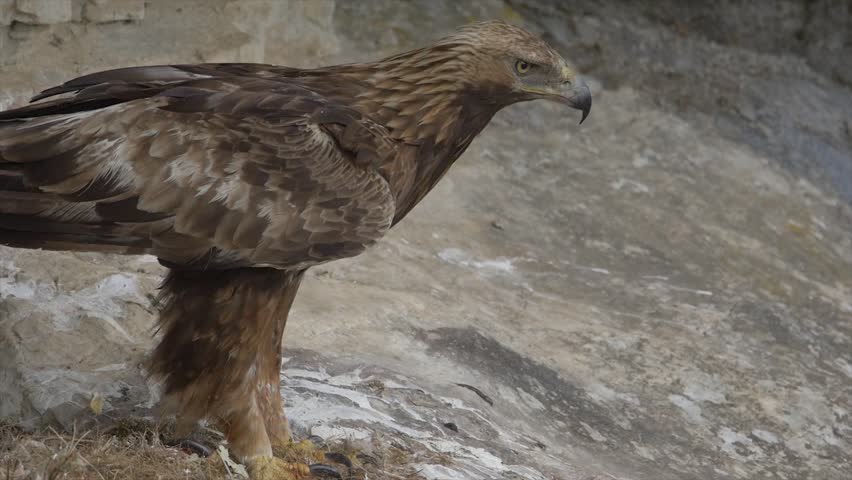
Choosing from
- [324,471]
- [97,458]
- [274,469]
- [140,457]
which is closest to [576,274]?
[324,471]

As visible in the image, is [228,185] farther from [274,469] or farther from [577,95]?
[577,95]

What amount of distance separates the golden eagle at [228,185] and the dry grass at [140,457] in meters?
0.15

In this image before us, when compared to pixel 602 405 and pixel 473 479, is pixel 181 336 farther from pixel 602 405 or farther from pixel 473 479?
pixel 602 405

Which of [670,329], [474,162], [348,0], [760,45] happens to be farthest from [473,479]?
[760,45]

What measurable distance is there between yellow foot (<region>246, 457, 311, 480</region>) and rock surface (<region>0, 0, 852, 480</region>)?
0.30 meters

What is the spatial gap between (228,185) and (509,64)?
1.21 m

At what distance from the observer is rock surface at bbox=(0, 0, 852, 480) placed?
193 inches

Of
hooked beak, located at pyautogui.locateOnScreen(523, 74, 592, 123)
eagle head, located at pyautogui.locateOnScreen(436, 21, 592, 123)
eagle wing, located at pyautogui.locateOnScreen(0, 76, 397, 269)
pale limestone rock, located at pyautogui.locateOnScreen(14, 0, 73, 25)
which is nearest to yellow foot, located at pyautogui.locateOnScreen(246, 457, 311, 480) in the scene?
eagle wing, located at pyautogui.locateOnScreen(0, 76, 397, 269)

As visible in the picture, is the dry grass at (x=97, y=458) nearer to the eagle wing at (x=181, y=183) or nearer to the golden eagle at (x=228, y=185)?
the golden eagle at (x=228, y=185)

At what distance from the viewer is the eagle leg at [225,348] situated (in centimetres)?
416

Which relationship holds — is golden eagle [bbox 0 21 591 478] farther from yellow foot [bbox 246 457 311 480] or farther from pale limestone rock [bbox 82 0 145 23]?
pale limestone rock [bbox 82 0 145 23]

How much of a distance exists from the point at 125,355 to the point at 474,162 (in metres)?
3.78

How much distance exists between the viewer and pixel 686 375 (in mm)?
6281

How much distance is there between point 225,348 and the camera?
→ 419cm
